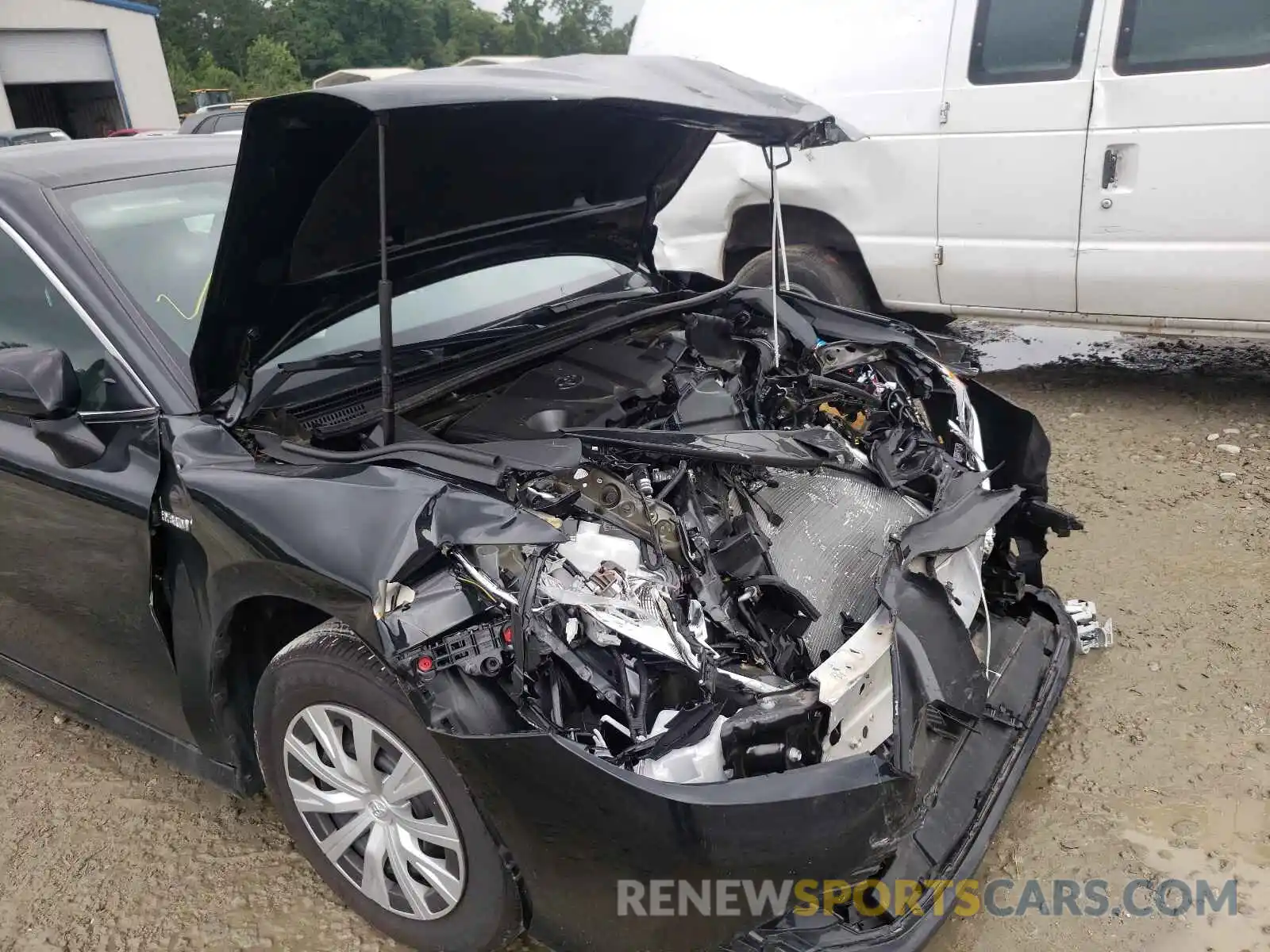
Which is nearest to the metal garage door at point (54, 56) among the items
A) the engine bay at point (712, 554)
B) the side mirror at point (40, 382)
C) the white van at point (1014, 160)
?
the white van at point (1014, 160)

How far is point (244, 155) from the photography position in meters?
1.98

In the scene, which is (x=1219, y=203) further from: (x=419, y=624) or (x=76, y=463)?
(x=76, y=463)

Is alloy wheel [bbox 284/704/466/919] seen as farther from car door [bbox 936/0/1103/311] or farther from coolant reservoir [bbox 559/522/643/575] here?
car door [bbox 936/0/1103/311]

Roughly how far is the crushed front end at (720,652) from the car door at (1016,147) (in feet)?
8.30

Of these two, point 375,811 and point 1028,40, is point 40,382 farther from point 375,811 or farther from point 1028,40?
point 1028,40

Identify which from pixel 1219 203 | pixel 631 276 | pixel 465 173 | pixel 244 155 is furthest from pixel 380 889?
pixel 1219 203

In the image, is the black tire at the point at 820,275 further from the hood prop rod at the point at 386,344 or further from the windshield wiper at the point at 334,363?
the hood prop rod at the point at 386,344

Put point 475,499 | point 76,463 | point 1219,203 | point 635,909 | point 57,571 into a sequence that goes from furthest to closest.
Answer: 1. point 1219,203
2. point 57,571
3. point 76,463
4. point 475,499
5. point 635,909

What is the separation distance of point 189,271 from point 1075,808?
2.77 metres

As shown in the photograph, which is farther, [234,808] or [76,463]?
[234,808]

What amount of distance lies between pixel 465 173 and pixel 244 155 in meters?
0.73

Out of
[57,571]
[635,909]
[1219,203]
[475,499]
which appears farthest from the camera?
[1219,203]

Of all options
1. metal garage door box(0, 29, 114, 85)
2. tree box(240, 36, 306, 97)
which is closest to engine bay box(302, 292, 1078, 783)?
metal garage door box(0, 29, 114, 85)

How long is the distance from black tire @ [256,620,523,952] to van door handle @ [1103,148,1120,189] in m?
4.35
